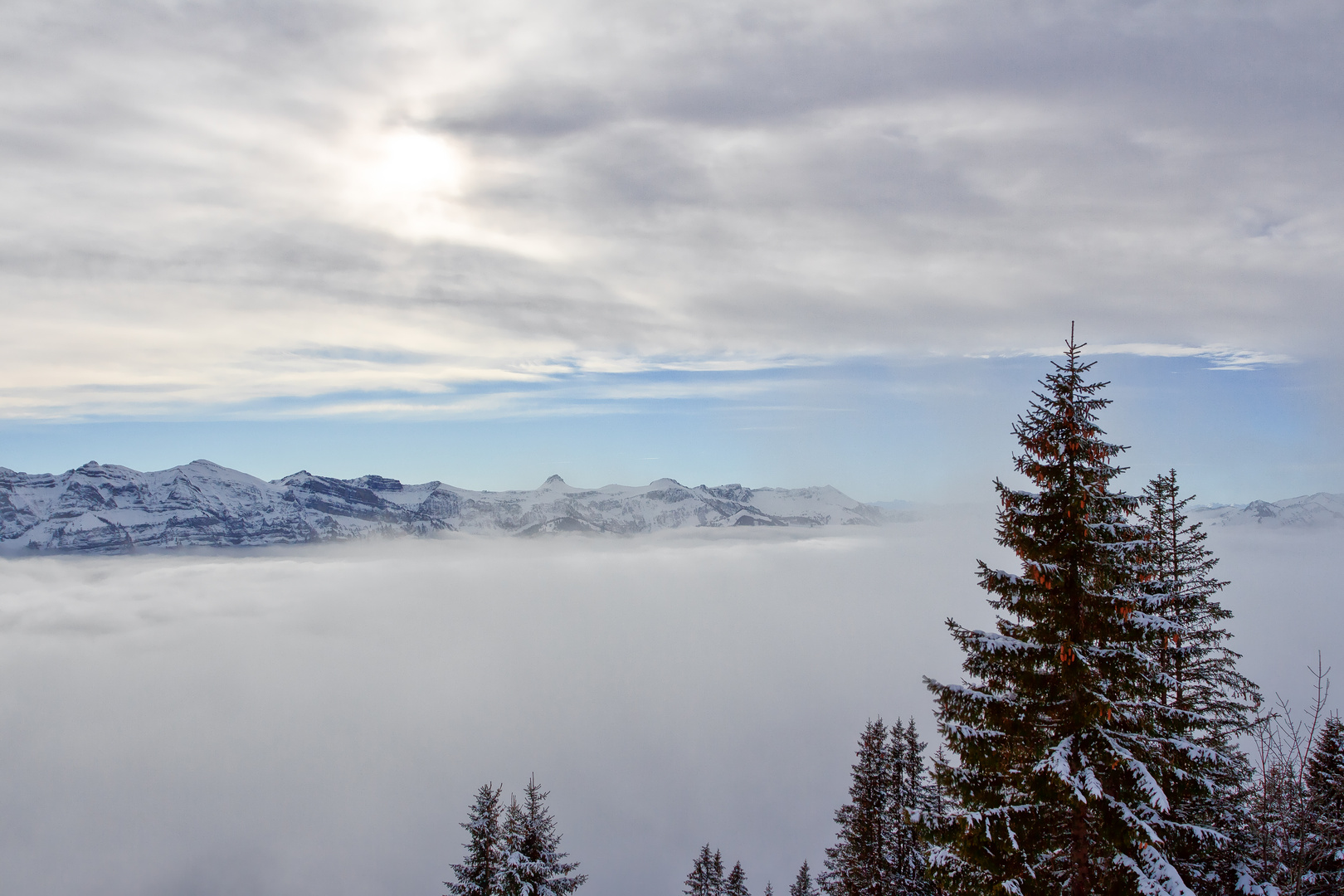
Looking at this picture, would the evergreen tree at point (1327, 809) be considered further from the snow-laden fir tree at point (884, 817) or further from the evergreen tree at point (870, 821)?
the evergreen tree at point (870, 821)

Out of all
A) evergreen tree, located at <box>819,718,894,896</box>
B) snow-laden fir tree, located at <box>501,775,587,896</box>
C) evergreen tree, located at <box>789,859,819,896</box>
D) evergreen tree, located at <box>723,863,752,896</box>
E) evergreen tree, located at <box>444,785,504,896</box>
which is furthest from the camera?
evergreen tree, located at <box>723,863,752,896</box>

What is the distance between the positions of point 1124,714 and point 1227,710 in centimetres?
930

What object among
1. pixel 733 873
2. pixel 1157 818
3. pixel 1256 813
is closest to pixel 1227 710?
pixel 1256 813

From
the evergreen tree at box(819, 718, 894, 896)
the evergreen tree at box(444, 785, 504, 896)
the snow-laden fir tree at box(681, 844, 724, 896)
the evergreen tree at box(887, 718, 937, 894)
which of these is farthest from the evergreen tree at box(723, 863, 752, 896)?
the evergreen tree at box(444, 785, 504, 896)

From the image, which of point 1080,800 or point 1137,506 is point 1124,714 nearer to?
point 1080,800

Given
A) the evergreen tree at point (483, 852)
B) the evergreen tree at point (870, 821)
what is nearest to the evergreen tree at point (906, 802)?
the evergreen tree at point (870, 821)

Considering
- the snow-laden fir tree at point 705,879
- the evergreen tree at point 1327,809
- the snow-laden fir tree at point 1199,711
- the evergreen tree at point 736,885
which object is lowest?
the snow-laden fir tree at point 705,879

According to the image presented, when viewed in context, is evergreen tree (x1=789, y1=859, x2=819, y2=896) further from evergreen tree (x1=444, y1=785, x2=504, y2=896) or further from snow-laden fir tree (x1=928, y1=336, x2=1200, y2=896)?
snow-laden fir tree (x1=928, y1=336, x2=1200, y2=896)

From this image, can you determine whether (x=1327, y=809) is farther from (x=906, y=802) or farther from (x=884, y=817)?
(x=884, y=817)

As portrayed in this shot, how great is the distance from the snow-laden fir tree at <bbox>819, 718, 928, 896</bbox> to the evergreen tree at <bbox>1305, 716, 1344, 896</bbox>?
1244cm

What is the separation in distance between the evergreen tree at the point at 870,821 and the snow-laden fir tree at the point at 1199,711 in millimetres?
13259

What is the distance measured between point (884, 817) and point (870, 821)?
68 centimetres

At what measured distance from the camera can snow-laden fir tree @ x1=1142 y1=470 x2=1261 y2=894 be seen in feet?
37.7

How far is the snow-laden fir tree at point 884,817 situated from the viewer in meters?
28.1
